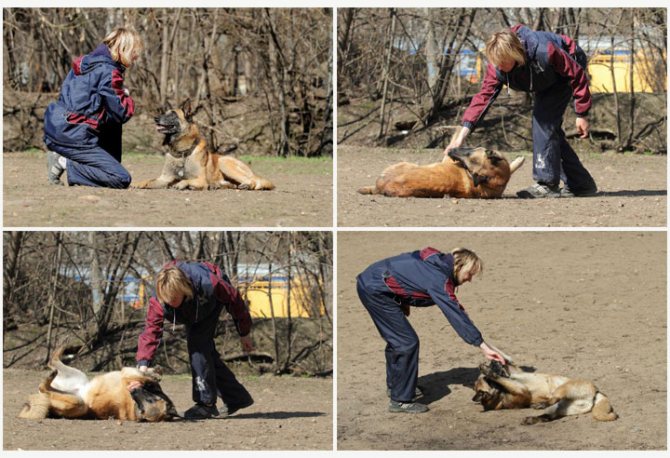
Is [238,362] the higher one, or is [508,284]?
[508,284]

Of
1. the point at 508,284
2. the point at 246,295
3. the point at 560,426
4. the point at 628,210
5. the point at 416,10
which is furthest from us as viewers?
the point at 416,10

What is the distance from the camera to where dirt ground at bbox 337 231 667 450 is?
7301 millimetres

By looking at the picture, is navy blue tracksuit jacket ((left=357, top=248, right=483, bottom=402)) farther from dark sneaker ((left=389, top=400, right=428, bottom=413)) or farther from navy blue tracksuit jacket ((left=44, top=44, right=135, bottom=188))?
navy blue tracksuit jacket ((left=44, top=44, right=135, bottom=188))

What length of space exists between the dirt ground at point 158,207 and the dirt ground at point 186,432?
154 centimetres

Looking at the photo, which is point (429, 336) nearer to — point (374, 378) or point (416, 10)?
point (374, 378)

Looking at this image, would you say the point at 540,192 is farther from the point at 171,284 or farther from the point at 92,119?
the point at 92,119

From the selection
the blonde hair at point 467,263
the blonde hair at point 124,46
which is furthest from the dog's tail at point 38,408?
the blonde hair at point 467,263

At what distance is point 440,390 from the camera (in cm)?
849

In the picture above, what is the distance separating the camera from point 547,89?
9305 mm

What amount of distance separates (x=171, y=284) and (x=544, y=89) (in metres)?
3.95

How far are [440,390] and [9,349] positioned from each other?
5798 mm

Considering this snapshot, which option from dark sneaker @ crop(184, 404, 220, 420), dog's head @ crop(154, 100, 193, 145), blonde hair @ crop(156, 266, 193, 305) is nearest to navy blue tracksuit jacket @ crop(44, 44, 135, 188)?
dog's head @ crop(154, 100, 193, 145)

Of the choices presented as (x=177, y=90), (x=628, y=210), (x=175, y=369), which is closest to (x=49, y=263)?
(x=175, y=369)

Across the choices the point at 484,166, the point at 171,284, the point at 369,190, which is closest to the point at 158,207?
the point at 171,284
